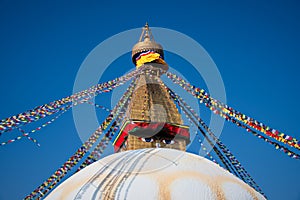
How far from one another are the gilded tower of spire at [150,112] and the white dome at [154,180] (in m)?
6.44

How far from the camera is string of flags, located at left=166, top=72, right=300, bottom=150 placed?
732 cm

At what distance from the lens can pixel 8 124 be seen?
22.3 feet

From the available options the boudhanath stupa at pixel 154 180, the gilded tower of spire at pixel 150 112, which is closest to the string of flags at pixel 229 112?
the gilded tower of spire at pixel 150 112

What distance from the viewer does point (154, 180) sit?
3.91 metres

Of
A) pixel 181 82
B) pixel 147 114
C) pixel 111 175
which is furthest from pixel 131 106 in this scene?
pixel 111 175

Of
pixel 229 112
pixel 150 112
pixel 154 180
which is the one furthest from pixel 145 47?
pixel 154 180

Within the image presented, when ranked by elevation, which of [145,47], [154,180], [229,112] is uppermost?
[145,47]

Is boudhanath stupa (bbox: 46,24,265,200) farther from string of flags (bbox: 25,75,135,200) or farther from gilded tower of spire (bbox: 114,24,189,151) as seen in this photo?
gilded tower of spire (bbox: 114,24,189,151)

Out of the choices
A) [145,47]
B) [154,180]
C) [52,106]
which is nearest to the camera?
[154,180]

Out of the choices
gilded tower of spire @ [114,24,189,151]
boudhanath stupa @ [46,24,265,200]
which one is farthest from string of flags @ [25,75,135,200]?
boudhanath stupa @ [46,24,265,200]

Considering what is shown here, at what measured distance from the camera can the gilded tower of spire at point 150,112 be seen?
11.3m

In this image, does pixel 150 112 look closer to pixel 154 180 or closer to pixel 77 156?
pixel 77 156

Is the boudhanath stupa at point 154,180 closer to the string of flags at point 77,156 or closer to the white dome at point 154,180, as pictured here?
the white dome at point 154,180

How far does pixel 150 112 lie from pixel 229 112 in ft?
13.4
